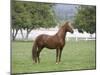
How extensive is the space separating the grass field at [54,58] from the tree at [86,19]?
7.6 inches

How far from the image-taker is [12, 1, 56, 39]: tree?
8.24 ft

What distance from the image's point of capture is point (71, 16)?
2768 mm

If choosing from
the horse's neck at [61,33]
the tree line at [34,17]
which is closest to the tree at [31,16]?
the tree line at [34,17]

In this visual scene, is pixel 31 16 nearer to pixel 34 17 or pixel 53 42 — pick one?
pixel 34 17

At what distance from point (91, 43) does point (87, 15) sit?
40 cm

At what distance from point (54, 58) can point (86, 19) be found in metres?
0.71

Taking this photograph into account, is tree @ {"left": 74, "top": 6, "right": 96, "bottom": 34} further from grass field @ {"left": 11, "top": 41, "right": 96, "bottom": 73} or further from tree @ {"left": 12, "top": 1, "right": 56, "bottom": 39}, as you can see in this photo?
tree @ {"left": 12, "top": 1, "right": 56, "bottom": 39}

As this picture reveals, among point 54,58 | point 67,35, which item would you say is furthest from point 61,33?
point 54,58

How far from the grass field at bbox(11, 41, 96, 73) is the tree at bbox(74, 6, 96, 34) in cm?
19

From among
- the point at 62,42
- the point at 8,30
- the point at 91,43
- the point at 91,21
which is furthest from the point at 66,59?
the point at 8,30

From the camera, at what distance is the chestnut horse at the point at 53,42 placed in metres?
2.62

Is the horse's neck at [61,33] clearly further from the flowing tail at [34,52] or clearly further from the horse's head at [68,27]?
the flowing tail at [34,52]

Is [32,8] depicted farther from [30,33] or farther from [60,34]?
[60,34]

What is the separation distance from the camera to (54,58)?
2691mm
